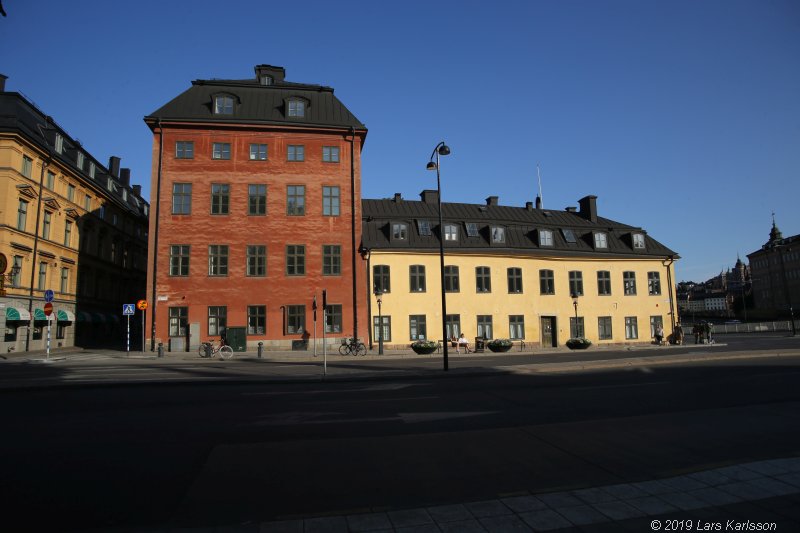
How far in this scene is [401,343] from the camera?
3303cm

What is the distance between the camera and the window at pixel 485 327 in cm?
3491

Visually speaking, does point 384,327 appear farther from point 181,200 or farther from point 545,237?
point 181,200

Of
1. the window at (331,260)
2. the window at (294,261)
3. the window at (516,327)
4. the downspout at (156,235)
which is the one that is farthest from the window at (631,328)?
the downspout at (156,235)

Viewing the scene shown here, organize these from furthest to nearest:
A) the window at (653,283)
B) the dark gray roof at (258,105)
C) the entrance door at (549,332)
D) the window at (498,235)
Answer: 1. the window at (653,283)
2. the window at (498,235)
3. the entrance door at (549,332)
4. the dark gray roof at (258,105)

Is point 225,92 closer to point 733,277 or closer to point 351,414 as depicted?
point 351,414

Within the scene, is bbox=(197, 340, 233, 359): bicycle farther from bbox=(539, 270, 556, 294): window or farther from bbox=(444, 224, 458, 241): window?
bbox=(539, 270, 556, 294): window

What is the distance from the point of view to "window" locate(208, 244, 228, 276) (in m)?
31.9

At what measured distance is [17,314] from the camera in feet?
95.4

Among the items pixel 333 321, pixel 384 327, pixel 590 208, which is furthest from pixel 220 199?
pixel 590 208

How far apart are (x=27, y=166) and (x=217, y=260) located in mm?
14269

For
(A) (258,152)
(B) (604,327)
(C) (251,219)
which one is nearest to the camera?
(C) (251,219)

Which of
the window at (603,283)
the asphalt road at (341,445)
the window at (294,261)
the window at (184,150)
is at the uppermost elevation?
the window at (184,150)

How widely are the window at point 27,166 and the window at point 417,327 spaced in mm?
27860

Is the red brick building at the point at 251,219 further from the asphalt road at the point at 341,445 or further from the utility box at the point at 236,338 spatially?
the asphalt road at the point at 341,445
